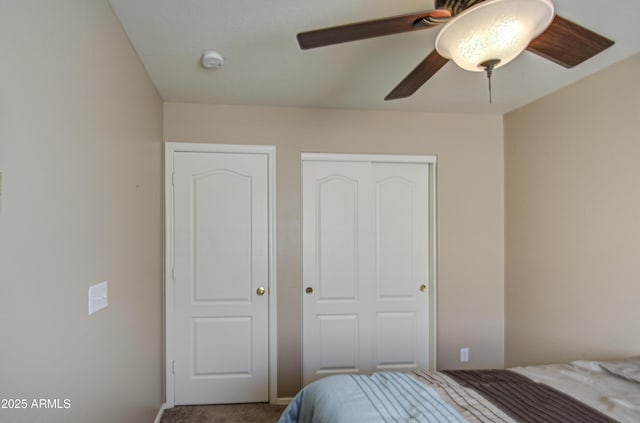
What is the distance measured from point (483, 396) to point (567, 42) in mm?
1407

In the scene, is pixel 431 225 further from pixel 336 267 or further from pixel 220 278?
pixel 220 278

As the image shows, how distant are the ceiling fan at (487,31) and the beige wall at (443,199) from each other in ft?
4.97

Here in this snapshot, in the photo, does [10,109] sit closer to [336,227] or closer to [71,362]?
[71,362]

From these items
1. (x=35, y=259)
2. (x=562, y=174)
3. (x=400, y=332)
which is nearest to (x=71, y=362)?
(x=35, y=259)

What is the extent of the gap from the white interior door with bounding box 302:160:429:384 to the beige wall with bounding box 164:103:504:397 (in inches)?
5.0

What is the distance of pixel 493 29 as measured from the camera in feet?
3.25

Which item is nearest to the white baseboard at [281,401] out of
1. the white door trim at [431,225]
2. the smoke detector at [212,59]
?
the white door trim at [431,225]

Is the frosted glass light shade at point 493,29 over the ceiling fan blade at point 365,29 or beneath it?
beneath

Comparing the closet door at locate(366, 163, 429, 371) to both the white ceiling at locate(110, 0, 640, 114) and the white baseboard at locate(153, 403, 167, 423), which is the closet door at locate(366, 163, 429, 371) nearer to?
the white ceiling at locate(110, 0, 640, 114)

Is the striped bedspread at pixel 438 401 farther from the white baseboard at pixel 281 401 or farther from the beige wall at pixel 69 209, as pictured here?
the white baseboard at pixel 281 401

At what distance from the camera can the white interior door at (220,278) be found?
250 centimetres

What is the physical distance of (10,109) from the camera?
0.81 meters

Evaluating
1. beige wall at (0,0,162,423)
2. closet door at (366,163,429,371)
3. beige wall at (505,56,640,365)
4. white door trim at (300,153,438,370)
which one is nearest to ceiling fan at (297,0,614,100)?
beige wall at (0,0,162,423)

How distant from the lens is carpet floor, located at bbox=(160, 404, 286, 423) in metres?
2.32
